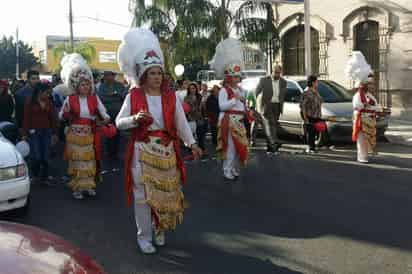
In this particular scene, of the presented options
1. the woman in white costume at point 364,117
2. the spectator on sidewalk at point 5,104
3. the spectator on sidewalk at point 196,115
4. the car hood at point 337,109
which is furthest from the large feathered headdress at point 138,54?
the car hood at point 337,109

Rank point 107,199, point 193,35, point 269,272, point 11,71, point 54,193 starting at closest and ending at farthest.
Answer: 1. point 269,272
2. point 107,199
3. point 54,193
4. point 193,35
5. point 11,71

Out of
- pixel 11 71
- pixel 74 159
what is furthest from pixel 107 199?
pixel 11 71

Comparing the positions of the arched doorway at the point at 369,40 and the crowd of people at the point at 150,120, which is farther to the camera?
the arched doorway at the point at 369,40

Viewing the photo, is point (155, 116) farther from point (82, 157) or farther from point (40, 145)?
point (40, 145)

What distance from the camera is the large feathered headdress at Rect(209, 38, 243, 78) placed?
336 inches

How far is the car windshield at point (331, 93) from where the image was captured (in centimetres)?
1303

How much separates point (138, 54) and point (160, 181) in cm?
121

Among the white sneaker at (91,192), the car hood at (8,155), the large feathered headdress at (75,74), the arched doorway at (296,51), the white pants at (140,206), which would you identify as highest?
the arched doorway at (296,51)

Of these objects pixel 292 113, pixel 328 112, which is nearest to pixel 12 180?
pixel 328 112

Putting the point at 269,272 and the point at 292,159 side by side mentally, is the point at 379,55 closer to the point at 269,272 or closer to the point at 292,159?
the point at 292,159

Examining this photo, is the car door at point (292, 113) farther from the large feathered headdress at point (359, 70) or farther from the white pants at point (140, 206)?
the white pants at point (140, 206)

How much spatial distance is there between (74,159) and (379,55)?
A: 43.6 feet

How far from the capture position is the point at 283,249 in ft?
17.2

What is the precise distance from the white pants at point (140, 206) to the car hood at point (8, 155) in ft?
6.03
